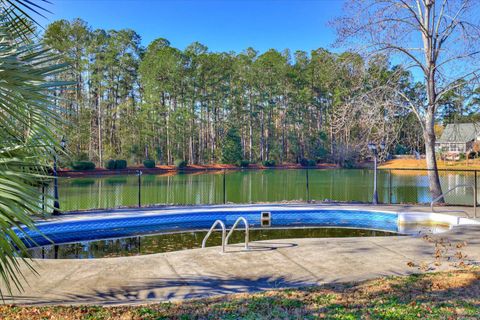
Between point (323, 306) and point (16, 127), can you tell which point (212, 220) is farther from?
point (16, 127)

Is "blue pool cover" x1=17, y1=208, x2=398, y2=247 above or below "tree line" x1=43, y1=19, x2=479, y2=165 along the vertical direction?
below

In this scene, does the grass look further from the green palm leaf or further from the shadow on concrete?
the green palm leaf

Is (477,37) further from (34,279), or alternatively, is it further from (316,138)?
(316,138)

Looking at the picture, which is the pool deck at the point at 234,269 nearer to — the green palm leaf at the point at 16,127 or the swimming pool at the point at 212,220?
the green palm leaf at the point at 16,127

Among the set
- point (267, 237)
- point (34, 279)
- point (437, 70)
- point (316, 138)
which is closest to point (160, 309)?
point (34, 279)

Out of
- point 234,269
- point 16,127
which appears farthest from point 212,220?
point 16,127

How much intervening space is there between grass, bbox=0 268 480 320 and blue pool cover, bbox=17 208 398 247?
17.3ft

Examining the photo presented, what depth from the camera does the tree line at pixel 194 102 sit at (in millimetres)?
34750

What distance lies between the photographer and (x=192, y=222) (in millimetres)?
10023

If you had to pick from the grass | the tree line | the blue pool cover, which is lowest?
the blue pool cover

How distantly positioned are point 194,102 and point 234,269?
36445 millimetres

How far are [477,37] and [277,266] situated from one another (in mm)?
10558

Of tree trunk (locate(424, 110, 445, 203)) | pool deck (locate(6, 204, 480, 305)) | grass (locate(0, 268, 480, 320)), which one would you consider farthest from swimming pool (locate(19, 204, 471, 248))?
grass (locate(0, 268, 480, 320))

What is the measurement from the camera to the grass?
337 centimetres
